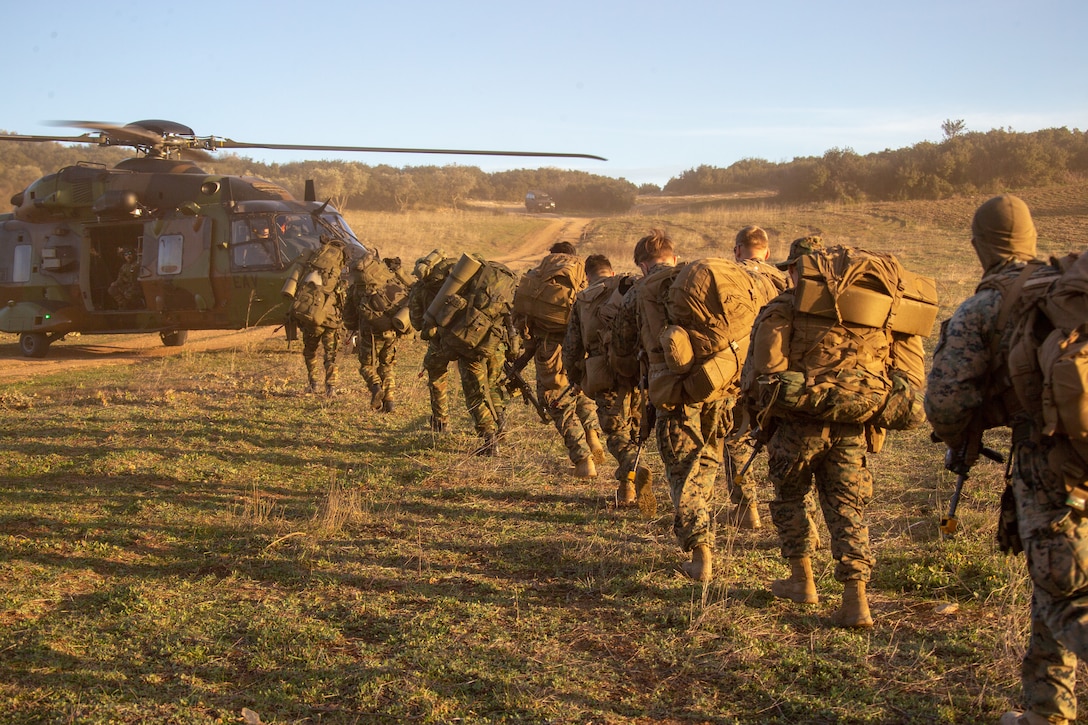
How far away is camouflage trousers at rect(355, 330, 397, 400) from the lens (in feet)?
35.1

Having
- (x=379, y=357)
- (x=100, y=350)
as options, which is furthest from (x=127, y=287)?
(x=379, y=357)

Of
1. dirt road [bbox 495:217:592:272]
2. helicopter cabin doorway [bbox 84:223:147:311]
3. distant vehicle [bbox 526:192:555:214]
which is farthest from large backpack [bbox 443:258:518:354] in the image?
distant vehicle [bbox 526:192:555:214]

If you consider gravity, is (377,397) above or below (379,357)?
below

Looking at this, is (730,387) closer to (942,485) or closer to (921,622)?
(921,622)

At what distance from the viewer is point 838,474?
14.4 feet

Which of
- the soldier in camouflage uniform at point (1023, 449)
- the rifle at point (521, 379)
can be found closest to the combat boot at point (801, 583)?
the soldier in camouflage uniform at point (1023, 449)

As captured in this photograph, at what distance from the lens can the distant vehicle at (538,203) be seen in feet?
173

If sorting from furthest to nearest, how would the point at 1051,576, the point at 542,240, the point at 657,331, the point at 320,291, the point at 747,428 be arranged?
the point at 542,240 → the point at 320,291 → the point at 657,331 → the point at 747,428 → the point at 1051,576

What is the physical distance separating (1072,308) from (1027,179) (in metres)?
39.2

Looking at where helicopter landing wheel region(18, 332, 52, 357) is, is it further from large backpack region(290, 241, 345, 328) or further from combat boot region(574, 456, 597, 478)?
combat boot region(574, 456, 597, 478)

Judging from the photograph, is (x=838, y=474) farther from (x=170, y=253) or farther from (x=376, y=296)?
(x=170, y=253)

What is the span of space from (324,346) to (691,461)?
7575mm

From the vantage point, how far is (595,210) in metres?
54.2

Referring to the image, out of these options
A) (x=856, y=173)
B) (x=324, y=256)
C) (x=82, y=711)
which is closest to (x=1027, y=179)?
(x=856, y=173)
